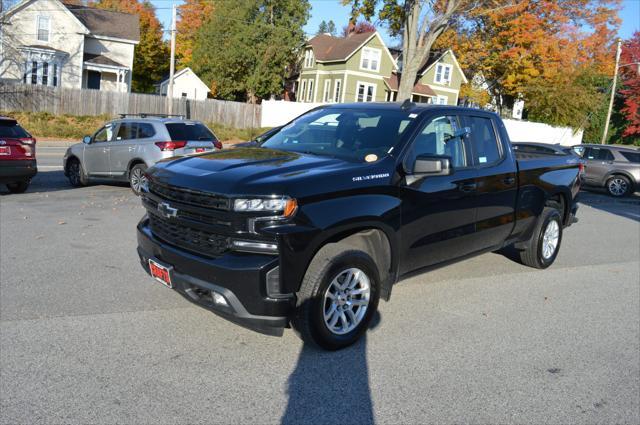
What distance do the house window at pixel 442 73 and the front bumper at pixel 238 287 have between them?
51.0m

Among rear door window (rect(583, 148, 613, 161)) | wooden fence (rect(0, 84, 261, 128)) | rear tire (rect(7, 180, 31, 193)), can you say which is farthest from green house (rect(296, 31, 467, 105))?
rear tire (rect(7, 180, 31, 193))

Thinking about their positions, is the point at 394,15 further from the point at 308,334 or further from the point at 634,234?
the point at 308,334

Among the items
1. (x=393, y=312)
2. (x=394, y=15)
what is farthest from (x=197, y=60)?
(x=393, y=312)

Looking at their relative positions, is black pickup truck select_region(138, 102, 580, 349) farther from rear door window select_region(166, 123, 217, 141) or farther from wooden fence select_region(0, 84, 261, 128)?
wooden fence select_region(0, 84, 261, 128)

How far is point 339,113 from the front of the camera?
5.80 metres

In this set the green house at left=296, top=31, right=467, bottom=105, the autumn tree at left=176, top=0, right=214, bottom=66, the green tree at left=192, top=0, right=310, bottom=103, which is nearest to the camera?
the green tree at left=192, top=0, right=310, bottom=103

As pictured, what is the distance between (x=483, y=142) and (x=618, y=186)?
1508 centimetres

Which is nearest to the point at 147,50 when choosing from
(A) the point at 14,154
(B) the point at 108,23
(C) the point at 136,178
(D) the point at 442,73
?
(B) the point at 108,23

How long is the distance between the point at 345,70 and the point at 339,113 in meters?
A: 43.7

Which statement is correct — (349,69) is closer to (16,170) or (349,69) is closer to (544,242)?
(16,170)

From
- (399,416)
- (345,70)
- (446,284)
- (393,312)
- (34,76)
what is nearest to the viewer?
(399,416)

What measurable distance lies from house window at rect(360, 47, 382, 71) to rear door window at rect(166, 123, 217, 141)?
3828cm

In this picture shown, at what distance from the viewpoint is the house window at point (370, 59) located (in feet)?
160

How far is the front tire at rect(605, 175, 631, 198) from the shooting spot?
1856 centimetres
